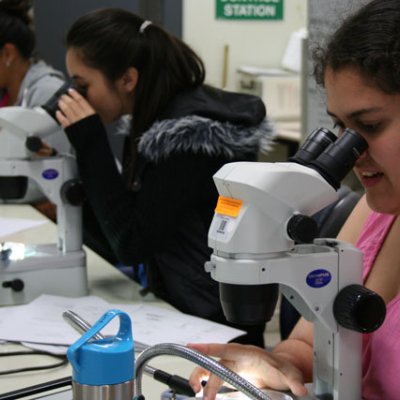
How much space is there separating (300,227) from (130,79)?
1.23 m

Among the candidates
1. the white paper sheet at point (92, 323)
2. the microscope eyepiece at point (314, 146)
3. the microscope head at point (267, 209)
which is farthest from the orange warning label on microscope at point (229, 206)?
the white paper sheet at point (92, 323)

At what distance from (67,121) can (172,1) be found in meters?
2.19

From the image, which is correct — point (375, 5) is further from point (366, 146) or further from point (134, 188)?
point (134, 188)

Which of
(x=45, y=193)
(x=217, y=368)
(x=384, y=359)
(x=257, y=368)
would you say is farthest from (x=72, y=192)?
(x=217, y=368)

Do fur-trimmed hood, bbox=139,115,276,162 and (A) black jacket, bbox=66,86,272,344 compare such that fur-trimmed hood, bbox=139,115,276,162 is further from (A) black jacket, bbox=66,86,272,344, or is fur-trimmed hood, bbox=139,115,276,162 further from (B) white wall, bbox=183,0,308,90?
(B) white wall, bbox=183,0,308,90

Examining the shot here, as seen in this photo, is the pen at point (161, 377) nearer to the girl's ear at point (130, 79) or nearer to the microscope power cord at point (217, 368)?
the microscope power cord at point (217, 368)

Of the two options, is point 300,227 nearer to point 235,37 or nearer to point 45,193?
point 45,193

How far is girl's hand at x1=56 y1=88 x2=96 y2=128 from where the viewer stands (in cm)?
195

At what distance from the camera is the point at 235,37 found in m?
4.90

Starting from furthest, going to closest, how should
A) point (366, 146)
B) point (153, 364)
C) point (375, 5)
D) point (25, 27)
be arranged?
point (25, 27) → point (153, 364) → point (375, 5) → point (366, 146)

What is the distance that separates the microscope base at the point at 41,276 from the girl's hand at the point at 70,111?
33 cm

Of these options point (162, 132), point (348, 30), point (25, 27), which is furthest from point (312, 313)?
point (25, 27)

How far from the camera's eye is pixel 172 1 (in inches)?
157

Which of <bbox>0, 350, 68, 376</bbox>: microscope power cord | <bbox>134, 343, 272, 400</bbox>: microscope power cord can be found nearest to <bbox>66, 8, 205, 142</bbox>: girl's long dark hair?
<bbox>0, 350, 68, 376</bbox>: microscope power cord
